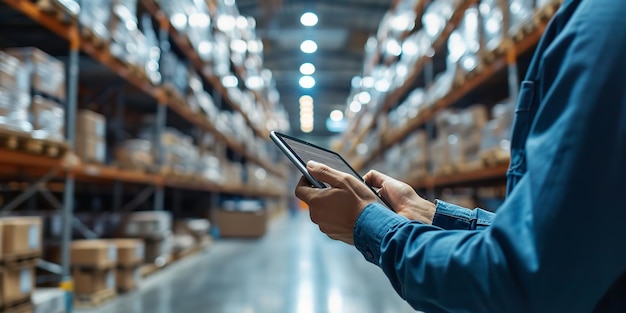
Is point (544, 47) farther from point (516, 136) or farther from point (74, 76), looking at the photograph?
point (74, 76)

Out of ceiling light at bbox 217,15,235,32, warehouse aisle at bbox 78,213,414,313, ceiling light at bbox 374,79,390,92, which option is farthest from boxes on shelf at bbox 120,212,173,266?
ceiling light at bbox 374,79,390,92

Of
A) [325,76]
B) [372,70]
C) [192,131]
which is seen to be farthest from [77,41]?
[325,76]

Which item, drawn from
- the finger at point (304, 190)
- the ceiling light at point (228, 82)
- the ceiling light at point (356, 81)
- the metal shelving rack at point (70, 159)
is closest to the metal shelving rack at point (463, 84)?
the finger at point (304, 190)

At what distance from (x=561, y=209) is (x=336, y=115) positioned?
20.9m

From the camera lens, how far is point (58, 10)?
10.5 feet

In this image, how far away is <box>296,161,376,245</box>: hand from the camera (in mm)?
913

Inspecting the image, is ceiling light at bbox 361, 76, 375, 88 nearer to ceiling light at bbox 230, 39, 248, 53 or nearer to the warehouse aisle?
ceiling light at bbox 230, 39, 248, 53

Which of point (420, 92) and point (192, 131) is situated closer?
point (420, 92)

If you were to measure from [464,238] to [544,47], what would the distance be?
0.33m

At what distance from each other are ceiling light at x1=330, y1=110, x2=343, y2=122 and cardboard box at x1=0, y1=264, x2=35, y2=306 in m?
18.5

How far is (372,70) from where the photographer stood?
11836 millimetres

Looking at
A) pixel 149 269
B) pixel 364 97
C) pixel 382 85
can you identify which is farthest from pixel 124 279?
pixel 364 97

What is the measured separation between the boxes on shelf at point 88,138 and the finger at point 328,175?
340 cm

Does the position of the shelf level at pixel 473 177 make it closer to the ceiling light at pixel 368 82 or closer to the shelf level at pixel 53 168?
the shelf level at pixel 53 168
